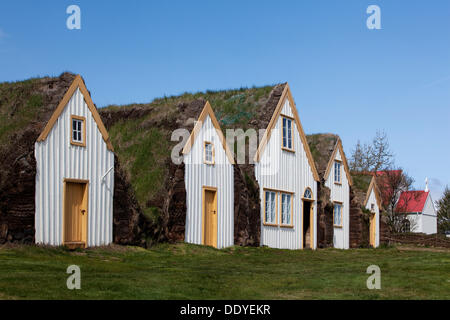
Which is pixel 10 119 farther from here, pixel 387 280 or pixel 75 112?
pixel 387 280

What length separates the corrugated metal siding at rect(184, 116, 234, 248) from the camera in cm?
2522

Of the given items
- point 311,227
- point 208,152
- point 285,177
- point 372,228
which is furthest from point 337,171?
point 208,152

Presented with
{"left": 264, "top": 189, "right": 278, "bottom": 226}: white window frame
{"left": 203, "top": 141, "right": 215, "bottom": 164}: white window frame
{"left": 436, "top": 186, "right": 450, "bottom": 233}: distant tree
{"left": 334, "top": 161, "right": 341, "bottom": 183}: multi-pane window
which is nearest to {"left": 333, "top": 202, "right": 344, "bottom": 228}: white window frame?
{"left": 334, "top": 161, "right": 341, "bottom": 183}: multi-pane window

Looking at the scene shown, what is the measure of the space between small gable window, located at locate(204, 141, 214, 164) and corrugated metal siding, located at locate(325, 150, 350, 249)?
Result: 12675mm

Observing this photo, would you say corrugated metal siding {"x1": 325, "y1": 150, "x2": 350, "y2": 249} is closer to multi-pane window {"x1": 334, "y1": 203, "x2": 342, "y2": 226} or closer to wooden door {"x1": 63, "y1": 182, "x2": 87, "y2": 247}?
multi-pane window {"x1": 334, "y1": 203, "x2": 342, "y2": 226}

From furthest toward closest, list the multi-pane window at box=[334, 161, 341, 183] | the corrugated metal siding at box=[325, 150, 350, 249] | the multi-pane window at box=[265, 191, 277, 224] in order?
the multi-pane window at box=[334, 161, 341, 183]
the corrugated metal siding at box=[325, 150, 350, 249]
the multi-pane window at box=[265, 191, 277, 224]

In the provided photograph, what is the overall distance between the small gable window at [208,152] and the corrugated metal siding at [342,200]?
1268cm

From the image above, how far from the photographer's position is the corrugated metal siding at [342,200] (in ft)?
125

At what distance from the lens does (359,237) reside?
4053 centimetres

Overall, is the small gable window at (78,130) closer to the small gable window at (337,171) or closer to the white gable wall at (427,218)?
the small gable window at (337,171)

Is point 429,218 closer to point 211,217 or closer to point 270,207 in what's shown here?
point 270,207
